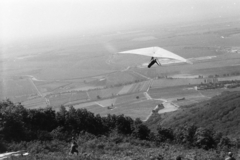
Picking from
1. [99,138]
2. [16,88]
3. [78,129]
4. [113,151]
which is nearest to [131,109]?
[78,129]

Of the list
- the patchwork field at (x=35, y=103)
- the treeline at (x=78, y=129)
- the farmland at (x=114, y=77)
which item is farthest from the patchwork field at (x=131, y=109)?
the treeline at (x=78, y=129)

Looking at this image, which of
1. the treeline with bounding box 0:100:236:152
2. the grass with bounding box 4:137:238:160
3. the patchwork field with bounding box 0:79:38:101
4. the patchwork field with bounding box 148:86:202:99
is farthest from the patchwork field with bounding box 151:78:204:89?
the grass with bounding box 4:137:238:160

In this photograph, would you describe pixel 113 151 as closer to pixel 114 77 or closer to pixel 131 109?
pixel 131 109

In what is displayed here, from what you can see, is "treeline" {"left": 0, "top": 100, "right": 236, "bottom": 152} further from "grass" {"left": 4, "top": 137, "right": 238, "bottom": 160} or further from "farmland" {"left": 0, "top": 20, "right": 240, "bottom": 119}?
"farmland" {"left": 0, "top": 20, "right": 240, "bottom": 119}

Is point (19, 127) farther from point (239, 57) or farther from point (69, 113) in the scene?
point (239, 57)

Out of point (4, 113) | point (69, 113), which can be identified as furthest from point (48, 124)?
point (4, 113)

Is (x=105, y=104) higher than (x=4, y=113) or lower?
lower
